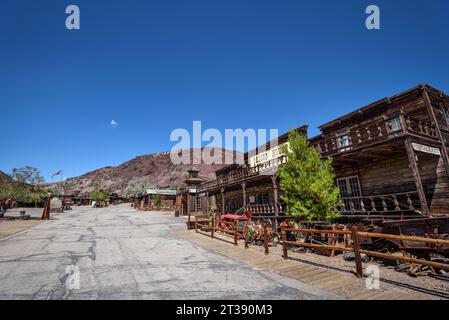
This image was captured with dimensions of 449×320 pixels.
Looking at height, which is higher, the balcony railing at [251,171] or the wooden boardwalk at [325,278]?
the balcony railing at [251,171]

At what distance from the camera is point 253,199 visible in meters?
24.5

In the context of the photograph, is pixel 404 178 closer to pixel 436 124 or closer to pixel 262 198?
pixel 436 124

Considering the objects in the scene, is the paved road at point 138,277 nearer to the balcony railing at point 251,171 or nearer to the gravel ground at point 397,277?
the gravel ground at point 397,277

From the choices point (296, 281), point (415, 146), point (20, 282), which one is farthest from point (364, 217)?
point (20, 282)

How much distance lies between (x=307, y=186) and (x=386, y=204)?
240 inches

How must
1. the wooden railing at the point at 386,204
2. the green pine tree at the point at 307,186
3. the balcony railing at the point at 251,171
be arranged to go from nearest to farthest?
the green pine tree at the point at 307,186
the wooden railing at the point at 386,204
the balcony railing at the point at 251,171

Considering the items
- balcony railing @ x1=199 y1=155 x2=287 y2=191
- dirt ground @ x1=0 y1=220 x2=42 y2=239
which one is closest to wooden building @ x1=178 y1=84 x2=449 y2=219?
balcony railing @ x1=199 y1=155 x2=287 y2=191

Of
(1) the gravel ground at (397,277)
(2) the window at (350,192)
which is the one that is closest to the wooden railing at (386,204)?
(2) the window at (350,192)

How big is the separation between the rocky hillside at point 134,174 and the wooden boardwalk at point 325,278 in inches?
4215

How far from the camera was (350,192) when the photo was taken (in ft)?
51.6

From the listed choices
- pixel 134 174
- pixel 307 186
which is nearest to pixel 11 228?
pixel 307 186

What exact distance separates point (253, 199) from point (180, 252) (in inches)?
601

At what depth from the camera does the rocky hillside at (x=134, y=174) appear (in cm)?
12310

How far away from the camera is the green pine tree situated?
10973mm
